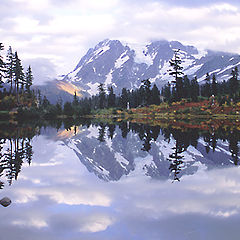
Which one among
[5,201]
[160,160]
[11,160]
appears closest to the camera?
[5,201]

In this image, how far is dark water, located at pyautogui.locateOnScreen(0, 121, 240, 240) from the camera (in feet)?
23.5

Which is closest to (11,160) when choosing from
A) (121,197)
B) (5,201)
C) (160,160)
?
(160,160)

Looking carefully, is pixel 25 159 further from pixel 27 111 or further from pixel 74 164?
pixel 27 111

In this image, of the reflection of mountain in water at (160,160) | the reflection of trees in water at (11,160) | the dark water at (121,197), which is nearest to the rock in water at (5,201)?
the dark water at (121,197)

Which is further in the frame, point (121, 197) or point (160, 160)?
point (160, 160)

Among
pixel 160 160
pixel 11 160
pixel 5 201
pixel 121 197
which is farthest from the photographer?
pixel 160 160

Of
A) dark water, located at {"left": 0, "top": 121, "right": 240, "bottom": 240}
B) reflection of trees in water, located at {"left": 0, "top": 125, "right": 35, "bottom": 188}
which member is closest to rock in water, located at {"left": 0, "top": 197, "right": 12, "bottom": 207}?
dark water, located at {"left": 0, "top": 121, "right": 240, "bottom": 240}

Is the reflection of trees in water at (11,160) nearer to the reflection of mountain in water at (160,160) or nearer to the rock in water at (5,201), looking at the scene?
the rock in water at (5,201)

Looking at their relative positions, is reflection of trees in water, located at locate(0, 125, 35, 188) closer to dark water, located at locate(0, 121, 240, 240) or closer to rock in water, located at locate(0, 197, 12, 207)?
dark water, located at locate(0, 121, 240, 240)

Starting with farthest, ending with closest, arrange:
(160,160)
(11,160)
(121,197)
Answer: (160,160), (11,160), (121,197)

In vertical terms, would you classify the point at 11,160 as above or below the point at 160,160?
above

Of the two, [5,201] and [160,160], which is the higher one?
[5,201]

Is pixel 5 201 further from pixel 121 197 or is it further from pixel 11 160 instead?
pixel 11 160

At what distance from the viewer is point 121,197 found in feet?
32.5
